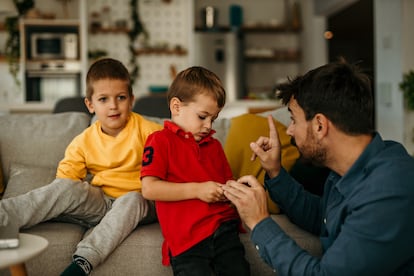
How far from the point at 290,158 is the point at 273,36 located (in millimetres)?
6059

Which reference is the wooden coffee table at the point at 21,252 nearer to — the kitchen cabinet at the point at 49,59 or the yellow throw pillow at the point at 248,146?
the yellow throw pillow at the point at 248,146

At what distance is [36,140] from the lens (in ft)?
8.96

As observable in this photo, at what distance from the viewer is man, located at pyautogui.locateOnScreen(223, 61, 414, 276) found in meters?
1.44

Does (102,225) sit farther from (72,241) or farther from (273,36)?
(273,36)

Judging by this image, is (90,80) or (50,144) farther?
(50,144)

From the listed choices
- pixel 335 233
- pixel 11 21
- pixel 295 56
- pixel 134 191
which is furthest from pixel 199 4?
pixel 335 233

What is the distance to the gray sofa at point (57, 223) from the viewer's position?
201 cm

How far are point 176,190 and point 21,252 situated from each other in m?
0.61

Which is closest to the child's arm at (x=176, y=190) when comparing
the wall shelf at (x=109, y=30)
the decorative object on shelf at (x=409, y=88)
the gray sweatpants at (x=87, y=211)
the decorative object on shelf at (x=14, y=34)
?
the gray sweatpants at (x=87, y=211)

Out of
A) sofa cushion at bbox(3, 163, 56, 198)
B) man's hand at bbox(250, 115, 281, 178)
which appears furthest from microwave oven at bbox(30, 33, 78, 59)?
man's hand at bbox(250, 115, 281, 178)

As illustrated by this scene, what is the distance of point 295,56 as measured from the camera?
8.07 metres

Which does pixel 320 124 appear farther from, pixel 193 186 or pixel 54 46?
pixel 54 46

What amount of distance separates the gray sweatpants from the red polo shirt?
173 millimetres

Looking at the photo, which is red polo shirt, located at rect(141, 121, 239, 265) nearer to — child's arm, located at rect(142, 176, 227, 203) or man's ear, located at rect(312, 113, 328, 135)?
Answer: child's arm, located at rect(142, 176, 227, 203)
